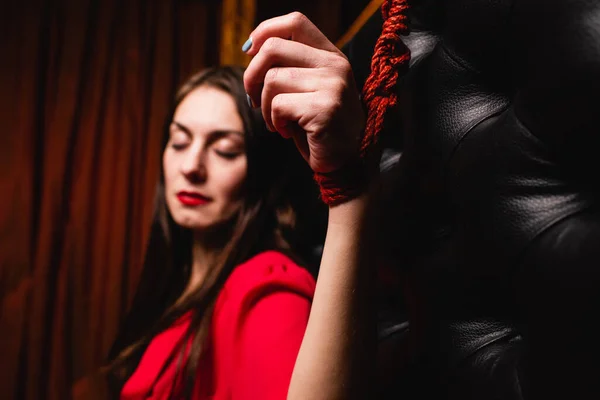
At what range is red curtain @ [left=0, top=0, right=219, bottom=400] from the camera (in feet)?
4.91

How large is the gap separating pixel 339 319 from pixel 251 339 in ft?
0.64

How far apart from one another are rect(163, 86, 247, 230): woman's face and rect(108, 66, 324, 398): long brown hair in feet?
0.07

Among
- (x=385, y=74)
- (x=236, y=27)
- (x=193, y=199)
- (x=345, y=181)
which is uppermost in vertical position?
(x=236, y=27)

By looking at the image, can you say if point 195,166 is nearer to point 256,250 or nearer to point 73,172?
point 256,250

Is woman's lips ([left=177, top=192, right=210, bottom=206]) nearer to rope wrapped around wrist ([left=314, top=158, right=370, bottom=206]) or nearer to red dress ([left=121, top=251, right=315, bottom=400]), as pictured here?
red dress ([left=121, top=251, right=315, bottom=400])

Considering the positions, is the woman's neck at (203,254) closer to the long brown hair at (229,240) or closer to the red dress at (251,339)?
the long brown hair at (229,240)

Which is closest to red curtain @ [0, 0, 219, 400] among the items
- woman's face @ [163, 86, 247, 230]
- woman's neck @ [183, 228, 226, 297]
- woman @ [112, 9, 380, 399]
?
woman @ [112, 9, 380, 399]

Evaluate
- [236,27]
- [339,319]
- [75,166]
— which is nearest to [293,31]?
[339,319]

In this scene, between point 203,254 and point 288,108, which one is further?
point 203,254

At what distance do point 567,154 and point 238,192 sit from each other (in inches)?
26.4

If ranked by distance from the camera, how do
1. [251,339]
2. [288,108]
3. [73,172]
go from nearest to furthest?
1. [288,108]
2. [251,339]
3. [73,172]

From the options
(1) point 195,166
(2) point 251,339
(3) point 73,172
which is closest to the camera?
(2) point 251,339

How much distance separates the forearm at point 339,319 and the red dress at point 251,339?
96mm

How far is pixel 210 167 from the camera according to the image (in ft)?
3.00
